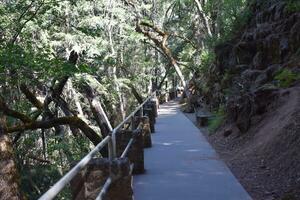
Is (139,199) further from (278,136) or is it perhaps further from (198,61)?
(198,61)

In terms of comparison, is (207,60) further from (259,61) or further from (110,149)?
(110,149)

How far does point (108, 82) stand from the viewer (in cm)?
1998

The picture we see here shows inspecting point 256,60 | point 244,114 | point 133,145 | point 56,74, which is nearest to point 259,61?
point 256,60

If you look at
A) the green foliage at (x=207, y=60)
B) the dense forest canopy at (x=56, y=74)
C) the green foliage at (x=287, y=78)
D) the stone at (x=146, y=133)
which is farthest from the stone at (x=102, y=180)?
the green foliage at (x=207, y=60)

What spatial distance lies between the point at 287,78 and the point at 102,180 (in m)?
9.26

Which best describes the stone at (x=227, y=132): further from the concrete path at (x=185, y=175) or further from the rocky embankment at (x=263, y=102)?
the concrete path at (x=185, y=175)

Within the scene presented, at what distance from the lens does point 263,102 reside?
12.5m

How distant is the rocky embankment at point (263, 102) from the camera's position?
7949 millimetres

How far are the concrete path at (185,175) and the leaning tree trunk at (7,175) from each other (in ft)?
6.65

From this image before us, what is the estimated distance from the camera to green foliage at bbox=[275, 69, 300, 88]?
12522 millimetres

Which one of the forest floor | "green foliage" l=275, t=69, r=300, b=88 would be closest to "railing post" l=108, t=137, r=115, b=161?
the forest floor

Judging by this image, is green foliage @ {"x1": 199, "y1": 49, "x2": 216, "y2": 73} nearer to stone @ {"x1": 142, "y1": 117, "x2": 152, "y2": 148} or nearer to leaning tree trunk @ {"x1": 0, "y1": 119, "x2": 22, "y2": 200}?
stone @ {"x1": 142, "y1": 117, "x2": 152, "y2": 148}

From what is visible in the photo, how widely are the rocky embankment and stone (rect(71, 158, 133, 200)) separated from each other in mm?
2694

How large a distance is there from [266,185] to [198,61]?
26135mm
